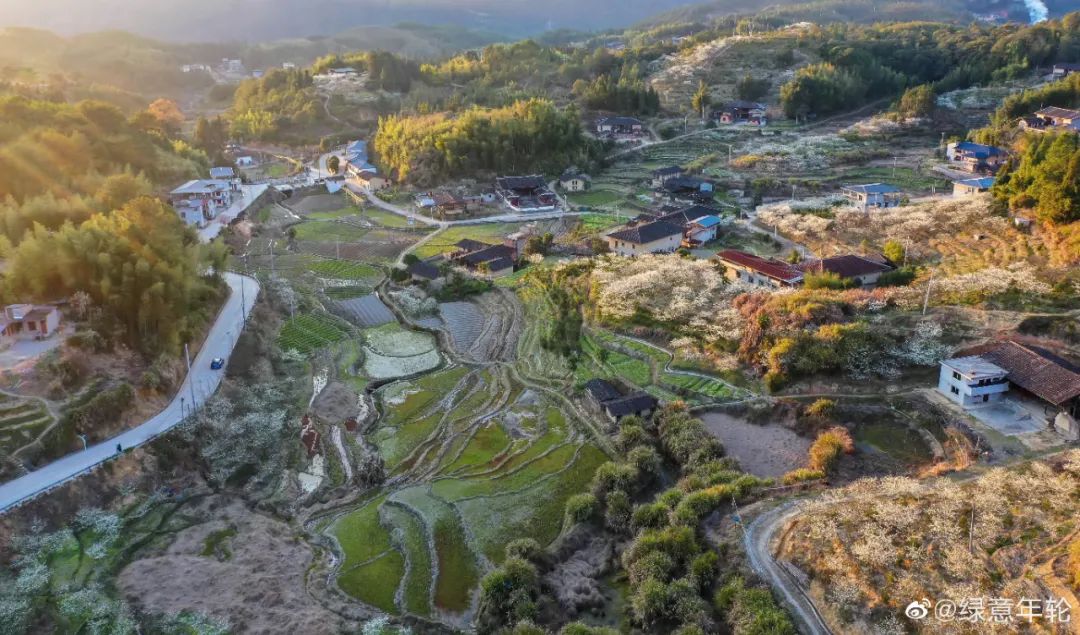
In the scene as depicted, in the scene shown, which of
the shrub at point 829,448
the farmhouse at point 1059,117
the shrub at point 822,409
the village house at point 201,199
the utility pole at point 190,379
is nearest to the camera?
the shrub at point 829,448

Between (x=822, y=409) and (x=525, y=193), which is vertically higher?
(x=822, y=409)

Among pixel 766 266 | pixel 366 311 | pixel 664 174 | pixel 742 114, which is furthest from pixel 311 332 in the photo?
pixel 742 114

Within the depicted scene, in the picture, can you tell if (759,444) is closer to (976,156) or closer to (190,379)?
(190,379)

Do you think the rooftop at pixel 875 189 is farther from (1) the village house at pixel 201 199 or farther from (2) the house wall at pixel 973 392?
(1) the village house at pixel 201 199

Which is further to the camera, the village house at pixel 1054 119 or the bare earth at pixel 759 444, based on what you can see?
the village house at pixel 1054 119

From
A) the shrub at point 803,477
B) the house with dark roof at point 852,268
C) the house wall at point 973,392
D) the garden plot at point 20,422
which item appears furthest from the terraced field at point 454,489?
the house with dark roof at point 852,268

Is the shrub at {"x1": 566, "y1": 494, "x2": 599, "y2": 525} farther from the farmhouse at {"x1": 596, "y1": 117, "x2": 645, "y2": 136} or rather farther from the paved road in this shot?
the farmhouse at {"x1": 596, "y1": 117, "x2": 645, "y2": 136}

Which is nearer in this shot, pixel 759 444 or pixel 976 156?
pixel 759 444
